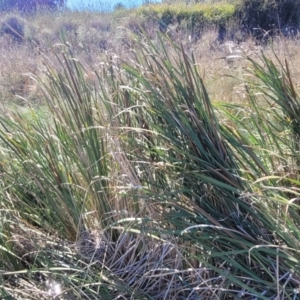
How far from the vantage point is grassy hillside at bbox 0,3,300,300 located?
1.68 m

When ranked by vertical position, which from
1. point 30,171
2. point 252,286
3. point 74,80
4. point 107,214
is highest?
point 74,80

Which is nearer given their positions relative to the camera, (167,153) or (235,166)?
(235,166)

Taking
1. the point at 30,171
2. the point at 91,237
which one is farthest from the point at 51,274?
the point at 30,171

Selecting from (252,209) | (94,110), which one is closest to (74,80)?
(94,110)

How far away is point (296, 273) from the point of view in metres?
1.56

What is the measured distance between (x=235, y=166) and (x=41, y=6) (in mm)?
17763

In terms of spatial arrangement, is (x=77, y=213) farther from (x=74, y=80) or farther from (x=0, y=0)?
(x=0, y=0)

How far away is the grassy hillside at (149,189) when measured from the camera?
168cm

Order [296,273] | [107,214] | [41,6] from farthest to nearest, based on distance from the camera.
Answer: [41,6]
[107,214]
[296,273]

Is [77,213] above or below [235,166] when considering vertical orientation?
below

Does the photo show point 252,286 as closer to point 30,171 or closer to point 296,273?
point 296,273

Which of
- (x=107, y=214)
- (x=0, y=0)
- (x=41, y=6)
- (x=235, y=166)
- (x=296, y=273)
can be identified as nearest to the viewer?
(x=296, y=273)

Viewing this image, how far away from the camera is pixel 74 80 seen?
2123mm

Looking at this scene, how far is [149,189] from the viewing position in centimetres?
175
